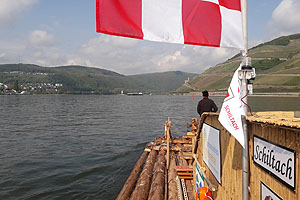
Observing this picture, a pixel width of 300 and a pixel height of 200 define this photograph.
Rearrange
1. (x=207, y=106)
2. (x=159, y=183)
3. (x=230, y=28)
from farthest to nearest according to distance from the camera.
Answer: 1. (x=207, y=106)
2. (x=159, y=183)
3. (x=230, y=28)

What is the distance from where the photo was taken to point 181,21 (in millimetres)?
3896

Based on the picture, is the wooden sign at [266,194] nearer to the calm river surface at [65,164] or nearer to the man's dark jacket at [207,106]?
the man's dark jacket at [207,106]

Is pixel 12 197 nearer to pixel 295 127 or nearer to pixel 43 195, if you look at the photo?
pixel 43 195

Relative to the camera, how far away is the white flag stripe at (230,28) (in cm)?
371

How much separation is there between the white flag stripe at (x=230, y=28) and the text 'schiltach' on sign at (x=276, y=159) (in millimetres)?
1729

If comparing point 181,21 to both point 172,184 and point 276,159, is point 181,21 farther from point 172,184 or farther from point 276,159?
point 172,184

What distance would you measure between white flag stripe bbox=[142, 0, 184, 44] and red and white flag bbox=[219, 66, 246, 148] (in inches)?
51.4

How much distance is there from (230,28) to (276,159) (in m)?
2.36

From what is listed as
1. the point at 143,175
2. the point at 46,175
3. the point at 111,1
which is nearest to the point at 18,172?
the point at 46,175

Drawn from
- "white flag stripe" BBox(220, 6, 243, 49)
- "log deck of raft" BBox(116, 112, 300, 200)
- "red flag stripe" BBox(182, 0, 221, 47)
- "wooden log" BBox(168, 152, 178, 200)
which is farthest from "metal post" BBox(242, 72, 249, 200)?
"wooden log" BBox(168, 152, 178, 200)

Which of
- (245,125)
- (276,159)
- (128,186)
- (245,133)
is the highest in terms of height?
(245,125)

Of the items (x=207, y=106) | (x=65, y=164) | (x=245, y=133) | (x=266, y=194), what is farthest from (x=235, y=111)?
(x=65, y=164)

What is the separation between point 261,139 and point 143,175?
741 centimetres

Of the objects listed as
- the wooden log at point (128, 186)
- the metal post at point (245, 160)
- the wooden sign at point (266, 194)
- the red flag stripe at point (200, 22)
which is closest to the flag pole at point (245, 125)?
the metal post at point (245, 160)
